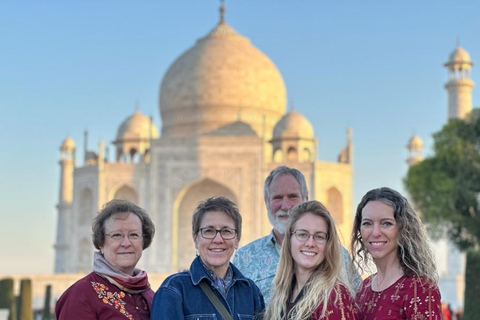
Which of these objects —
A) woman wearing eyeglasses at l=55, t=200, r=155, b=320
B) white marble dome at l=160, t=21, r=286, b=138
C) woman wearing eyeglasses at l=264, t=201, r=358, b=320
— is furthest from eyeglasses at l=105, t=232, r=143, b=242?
white marble dome at l=160, t=21, r=286, b=138

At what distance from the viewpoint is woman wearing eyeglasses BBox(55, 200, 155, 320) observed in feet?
11.1

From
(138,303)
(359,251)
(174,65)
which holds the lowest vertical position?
(138,303)

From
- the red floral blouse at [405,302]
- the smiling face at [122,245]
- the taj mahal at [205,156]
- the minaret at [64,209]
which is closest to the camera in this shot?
the red floral blouse at [405,302]

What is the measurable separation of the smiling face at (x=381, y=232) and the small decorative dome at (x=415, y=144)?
1041 inches

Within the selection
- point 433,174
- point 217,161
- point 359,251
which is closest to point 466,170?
point 433,174

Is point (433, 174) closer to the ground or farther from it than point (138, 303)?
farther from it

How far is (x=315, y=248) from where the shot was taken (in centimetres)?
326

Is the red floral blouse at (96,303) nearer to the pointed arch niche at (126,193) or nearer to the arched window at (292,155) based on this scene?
the pointed arch niche at (126,193)

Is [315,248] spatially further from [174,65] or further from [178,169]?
[174,65]

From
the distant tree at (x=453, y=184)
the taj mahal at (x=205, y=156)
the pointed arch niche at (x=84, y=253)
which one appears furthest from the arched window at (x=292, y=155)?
the pointed arch niche at (x=84, y=253)

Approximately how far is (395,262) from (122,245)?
105cm

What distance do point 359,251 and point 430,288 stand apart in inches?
17.2

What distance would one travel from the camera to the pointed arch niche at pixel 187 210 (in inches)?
939

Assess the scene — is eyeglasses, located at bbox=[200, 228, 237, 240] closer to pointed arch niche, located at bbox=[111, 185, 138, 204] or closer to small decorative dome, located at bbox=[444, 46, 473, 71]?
pointed arch niche, located at bbox=[111, 185, 138, 204]
